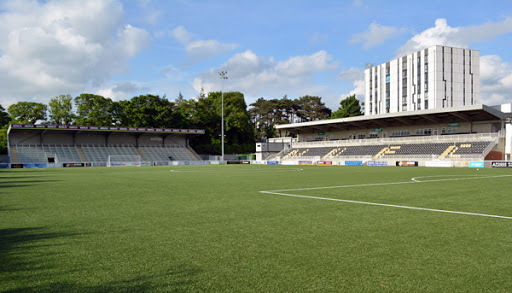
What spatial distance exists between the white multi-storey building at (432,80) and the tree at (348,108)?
930cm

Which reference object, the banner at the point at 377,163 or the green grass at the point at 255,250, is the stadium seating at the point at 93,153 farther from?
the green grass at the point at 255,250

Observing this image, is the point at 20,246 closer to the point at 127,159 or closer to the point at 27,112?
the point at 127,159

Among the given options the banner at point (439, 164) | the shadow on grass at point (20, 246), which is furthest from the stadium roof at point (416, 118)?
the shadow on grass at point (20, 246)

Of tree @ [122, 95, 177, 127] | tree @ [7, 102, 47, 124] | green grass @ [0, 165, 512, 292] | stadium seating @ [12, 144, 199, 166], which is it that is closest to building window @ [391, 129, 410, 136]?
stadium seating @ [12, 144, 199, 166]

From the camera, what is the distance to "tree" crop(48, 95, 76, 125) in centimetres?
6862

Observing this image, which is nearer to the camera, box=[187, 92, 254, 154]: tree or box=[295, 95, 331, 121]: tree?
box=[187, 92, 254, 154]: tree

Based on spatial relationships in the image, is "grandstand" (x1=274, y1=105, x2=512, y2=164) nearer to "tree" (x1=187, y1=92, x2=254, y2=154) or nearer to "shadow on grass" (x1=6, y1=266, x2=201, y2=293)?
"tree" (x1=187, y1=92, x2=254, y2=154)

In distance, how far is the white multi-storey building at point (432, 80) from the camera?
76125 mm

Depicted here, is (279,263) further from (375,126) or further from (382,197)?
(375,126)

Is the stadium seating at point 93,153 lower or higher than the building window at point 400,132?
lower

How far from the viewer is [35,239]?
5.32 m

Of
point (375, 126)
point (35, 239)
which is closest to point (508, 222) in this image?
point (35, 239)

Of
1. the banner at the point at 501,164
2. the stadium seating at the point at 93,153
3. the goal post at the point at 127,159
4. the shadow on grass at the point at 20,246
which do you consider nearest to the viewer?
the shadow on grass at the point at 20,246

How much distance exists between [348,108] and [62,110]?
5947 cm
